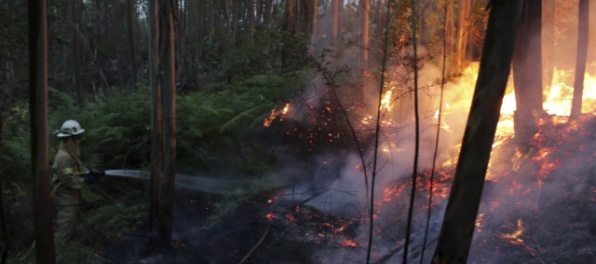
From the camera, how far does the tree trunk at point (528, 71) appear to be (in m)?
8.52

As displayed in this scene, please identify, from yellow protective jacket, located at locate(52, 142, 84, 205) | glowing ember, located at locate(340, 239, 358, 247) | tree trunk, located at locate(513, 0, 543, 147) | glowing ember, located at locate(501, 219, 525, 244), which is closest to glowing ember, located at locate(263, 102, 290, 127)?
glowing ember, located at locate(340, 239, 358, 247)

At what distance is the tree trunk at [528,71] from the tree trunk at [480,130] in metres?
5.91

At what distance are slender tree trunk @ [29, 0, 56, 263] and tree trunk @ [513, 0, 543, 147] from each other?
320 inches

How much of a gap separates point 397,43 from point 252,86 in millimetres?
6650

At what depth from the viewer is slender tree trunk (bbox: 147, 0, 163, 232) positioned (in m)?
5.98

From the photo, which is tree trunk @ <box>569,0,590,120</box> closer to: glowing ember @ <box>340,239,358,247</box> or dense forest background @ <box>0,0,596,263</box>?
dense forest background @ <box>0,0,596,263</box>

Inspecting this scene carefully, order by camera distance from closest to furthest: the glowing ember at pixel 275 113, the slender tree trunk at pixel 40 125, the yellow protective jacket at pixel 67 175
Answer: the slender tree trunk at pixel 40 125
the yellow protective jacket at pixel 67 175
the glowing ember at pixel 275 113

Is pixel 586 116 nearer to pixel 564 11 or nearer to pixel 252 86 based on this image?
pixel 252 86

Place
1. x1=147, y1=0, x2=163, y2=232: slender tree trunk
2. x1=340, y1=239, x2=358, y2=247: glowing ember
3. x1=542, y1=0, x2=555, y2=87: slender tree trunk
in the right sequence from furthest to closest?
x1=542, y1=0, x2=555, y2=87: slender tree trunk, x1=340, y1=239, x2=358, y2=247: glowing ember, x1=147, y1=0, x2=163, y2=232: slender tree trunk

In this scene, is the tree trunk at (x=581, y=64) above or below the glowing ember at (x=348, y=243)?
above

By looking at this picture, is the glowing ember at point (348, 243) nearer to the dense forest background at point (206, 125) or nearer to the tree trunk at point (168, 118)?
the dense forest background at point (206, 125)

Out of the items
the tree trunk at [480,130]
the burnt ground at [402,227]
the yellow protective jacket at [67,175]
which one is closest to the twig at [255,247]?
the burnt ground at [402,227]

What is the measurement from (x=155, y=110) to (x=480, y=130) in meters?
4.36

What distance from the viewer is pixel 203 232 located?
24.4 feet
